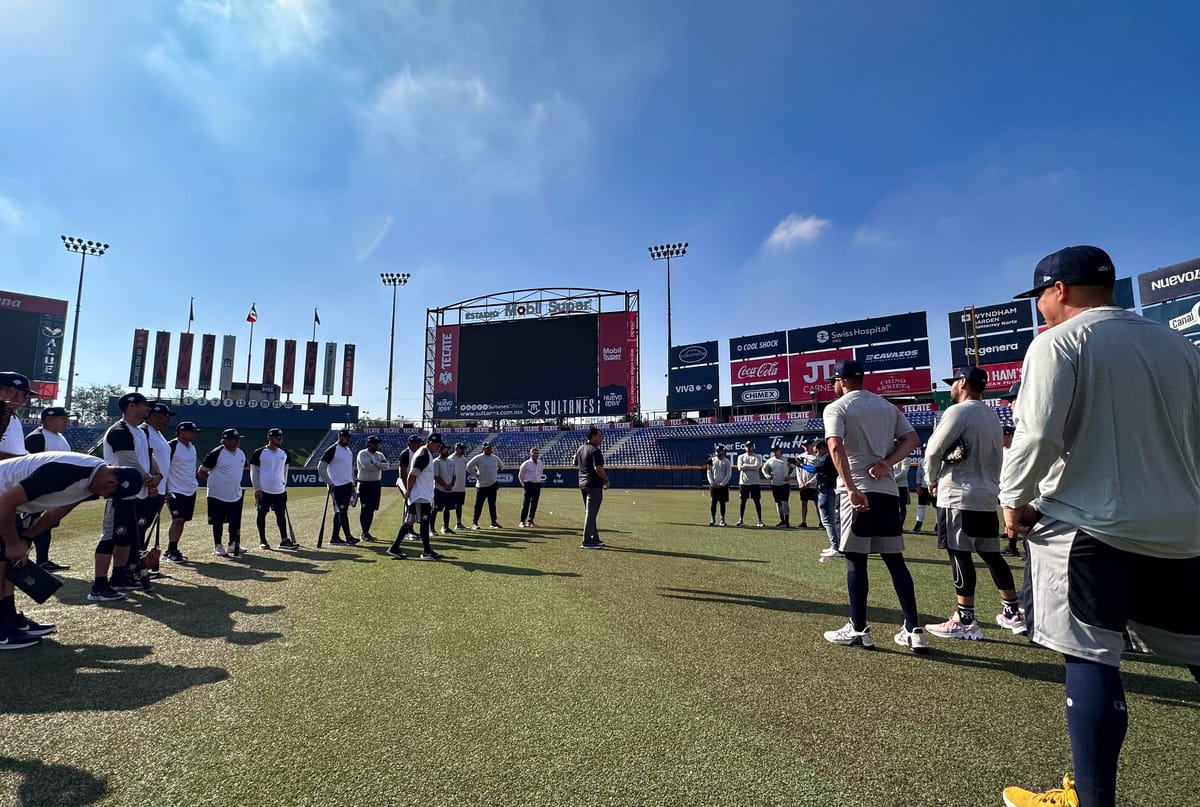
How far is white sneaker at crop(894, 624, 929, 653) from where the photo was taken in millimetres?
3758

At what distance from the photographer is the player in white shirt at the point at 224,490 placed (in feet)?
26.7

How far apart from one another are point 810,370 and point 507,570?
35394mm

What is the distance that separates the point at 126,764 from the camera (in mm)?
2307

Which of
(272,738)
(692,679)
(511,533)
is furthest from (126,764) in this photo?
(511,533)

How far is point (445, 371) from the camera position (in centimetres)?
3988

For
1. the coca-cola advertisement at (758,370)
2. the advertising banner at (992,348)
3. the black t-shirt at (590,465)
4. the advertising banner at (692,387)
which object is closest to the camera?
the black t-shirt at (590,465)

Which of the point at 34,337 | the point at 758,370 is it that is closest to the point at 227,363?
the point at 34,337

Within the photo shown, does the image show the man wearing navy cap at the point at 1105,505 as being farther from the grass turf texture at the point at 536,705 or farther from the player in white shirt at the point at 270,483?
Result: the player in white shirt at the point at 270,483

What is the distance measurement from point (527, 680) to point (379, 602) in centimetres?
268

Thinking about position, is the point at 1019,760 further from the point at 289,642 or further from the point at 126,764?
the point at 289,642

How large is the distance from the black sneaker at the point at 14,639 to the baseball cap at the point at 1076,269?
6943 millimetres

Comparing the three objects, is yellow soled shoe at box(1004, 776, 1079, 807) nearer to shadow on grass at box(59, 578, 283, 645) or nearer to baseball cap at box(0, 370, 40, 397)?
shadow on grass at box(59, 578, 283, 645)

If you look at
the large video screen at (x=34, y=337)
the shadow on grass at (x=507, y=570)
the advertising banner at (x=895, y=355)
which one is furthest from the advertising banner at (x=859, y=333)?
the large video screen at (x=34, y=337)

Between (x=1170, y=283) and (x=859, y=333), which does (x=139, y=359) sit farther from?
(x=1170, y=283)
